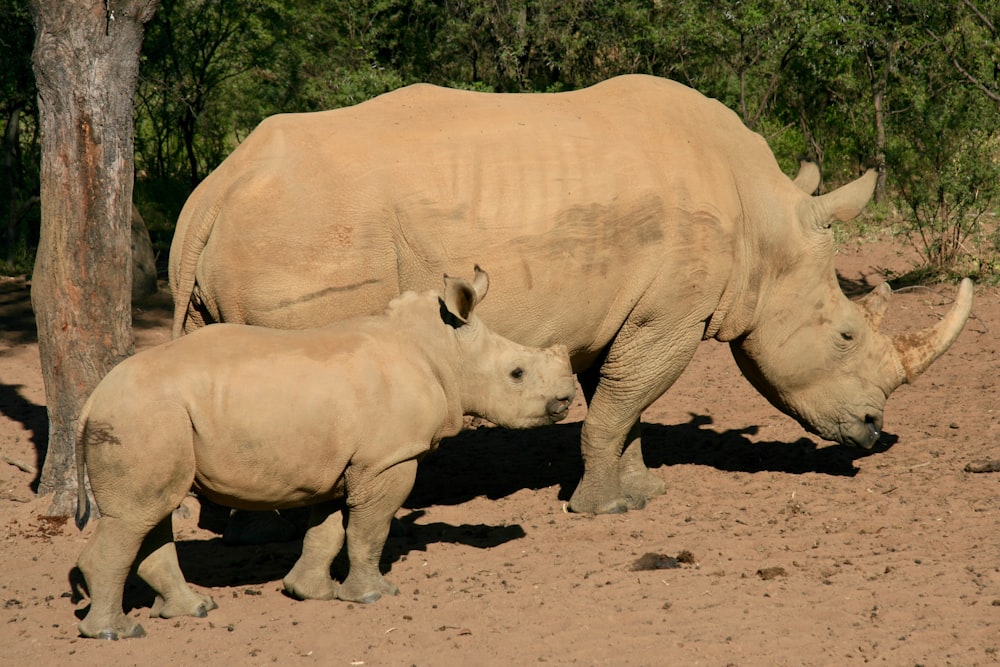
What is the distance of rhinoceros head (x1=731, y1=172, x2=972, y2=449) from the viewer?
26.0 feet

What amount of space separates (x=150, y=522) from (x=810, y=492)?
4.47 metres

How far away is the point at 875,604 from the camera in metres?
5.98

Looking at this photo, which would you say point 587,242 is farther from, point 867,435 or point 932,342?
point 932,342

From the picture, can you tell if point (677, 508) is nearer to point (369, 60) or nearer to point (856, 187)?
point (856, 187)

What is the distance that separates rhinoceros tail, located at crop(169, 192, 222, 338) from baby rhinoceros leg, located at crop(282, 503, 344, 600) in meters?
1.56

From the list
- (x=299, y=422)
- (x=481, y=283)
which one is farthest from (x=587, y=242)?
(x=299, y=422)

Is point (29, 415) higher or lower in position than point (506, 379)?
lower

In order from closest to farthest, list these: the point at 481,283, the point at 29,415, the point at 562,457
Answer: the point at 481,283 < the point at 562,457 < the point at 29,415

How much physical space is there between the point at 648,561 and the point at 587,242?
1827 mm

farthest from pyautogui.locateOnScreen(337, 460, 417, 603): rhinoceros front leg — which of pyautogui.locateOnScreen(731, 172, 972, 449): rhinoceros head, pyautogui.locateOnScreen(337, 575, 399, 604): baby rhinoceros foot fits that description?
pyautogui.locateOnScreen(731, 172, 972, 449): rhinoceros head

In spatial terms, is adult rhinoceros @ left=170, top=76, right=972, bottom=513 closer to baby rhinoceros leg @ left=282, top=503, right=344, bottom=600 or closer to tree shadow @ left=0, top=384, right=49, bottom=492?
baby rhinoceros leg @ left=282, top=503, right=344, bottom=600

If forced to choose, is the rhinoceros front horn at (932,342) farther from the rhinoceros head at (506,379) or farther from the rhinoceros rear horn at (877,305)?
the rhinoceros head at (506,379)

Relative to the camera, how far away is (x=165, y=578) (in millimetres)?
5844

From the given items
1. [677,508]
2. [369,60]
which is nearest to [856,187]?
[677,508]
